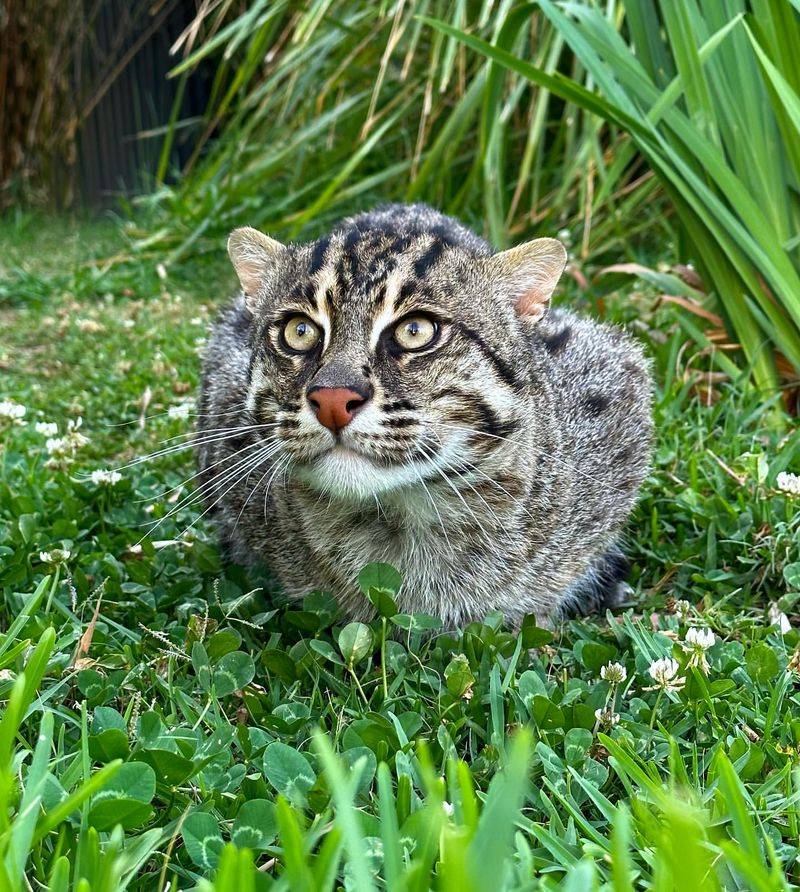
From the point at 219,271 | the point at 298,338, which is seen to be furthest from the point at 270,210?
the point at 298,338


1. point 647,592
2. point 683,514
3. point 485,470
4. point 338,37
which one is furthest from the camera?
point 338,37

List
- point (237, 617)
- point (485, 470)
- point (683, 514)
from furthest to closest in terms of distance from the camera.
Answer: point (683, 514)
point (237, 617)
point (485, 470)

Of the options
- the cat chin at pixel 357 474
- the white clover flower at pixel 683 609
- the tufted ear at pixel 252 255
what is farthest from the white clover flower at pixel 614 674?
the tufted ear at pixel 252 255

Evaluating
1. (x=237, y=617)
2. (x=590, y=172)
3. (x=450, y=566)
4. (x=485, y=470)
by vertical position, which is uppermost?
(x=590, y=172)

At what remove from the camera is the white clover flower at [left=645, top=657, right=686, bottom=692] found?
8.11ft

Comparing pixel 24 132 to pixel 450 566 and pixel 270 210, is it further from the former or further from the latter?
pixel 450 566

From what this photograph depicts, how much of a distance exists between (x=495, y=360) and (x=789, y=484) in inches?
43.5

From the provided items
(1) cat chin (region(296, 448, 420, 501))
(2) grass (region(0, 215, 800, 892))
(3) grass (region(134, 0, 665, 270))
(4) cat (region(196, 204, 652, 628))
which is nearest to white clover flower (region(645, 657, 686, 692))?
(2) grass (region(0, 215, 800, 892))

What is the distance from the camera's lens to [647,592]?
134 inches

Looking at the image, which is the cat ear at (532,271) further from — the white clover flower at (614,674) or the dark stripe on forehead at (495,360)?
the white clover flower at (614,674)

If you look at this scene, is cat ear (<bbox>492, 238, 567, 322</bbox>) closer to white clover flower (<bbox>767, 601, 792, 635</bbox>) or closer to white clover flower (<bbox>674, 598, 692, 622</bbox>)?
white clover flower (<bbox>674, 598, 692, 622</bbox>)

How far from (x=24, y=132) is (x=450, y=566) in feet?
36.1

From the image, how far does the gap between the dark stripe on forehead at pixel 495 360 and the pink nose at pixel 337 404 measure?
0.47 m

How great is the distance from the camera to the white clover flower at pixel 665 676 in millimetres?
2473
